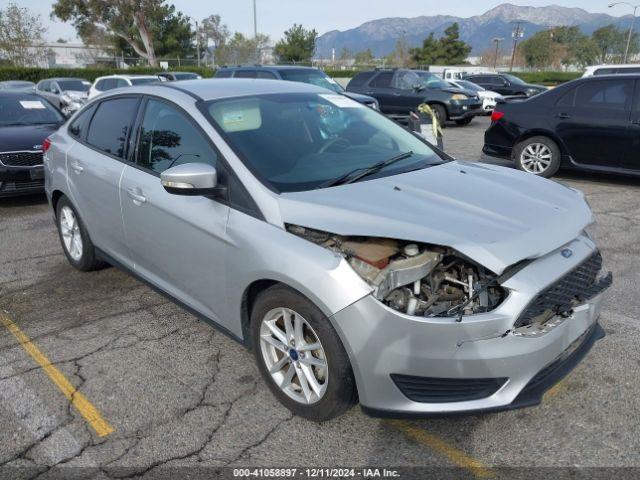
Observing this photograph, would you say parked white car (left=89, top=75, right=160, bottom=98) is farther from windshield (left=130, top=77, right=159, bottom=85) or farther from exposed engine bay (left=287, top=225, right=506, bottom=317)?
exposed engine bay (left=287, top=225, right=506, bottom=317)

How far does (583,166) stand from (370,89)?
9.46 m

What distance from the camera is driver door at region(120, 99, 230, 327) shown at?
3061 millimetres

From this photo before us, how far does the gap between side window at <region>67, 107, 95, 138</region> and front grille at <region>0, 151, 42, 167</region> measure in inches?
111

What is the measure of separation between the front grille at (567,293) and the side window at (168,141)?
1.84 m

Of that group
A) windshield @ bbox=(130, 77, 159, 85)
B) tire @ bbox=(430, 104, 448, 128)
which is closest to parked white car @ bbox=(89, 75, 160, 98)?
windshield @ bbox=(130, 77, 159, 85)

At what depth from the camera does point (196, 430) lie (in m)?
2.78

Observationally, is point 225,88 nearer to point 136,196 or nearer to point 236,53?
point 136,196

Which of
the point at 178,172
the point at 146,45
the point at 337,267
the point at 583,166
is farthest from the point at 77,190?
the point at 146,45

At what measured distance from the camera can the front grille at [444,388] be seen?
93.8 inches

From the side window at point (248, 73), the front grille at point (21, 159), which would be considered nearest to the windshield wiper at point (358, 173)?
the front grille at point (21, 159)

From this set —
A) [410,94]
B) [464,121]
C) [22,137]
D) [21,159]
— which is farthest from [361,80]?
[21,159]

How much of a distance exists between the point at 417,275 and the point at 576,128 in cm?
660

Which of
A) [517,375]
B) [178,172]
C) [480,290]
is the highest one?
[178,172]

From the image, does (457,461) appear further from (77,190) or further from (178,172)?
(77,190)
